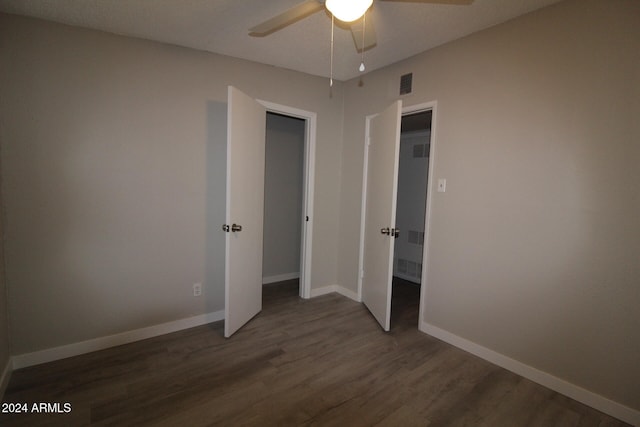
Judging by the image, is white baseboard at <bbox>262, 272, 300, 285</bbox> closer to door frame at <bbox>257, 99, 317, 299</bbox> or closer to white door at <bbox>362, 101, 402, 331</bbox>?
door frame at <bbox>257, 99, 317, 299</bbox>

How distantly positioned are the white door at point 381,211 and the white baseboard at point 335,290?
180 millimetres

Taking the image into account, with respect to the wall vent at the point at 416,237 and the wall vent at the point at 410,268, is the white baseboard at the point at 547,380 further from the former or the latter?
the wall vent at the point at 416,237

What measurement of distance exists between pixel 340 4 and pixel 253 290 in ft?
7.87

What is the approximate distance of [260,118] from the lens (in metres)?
2.80

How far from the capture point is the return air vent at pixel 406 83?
2744 mm

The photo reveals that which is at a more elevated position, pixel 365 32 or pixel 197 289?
pixel 365 32

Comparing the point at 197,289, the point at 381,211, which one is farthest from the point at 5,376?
the point at 381,211

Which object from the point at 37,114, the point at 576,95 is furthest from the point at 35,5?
the point at 576,95

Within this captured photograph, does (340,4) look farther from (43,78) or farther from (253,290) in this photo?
(253,290)

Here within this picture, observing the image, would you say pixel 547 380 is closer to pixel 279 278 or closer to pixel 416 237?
pixel 416 237

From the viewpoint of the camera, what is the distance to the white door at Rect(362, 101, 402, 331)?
2592 mm

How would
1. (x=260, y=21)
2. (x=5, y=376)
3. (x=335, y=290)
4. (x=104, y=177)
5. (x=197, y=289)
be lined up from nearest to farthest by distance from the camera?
(x=5, y=376)
(x=260, y=21)
(x=104, y=177)
(x=197, y=289)
(x=335, y=290)

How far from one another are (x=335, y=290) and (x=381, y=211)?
4.52 ft

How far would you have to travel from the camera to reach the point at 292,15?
1654 mm
